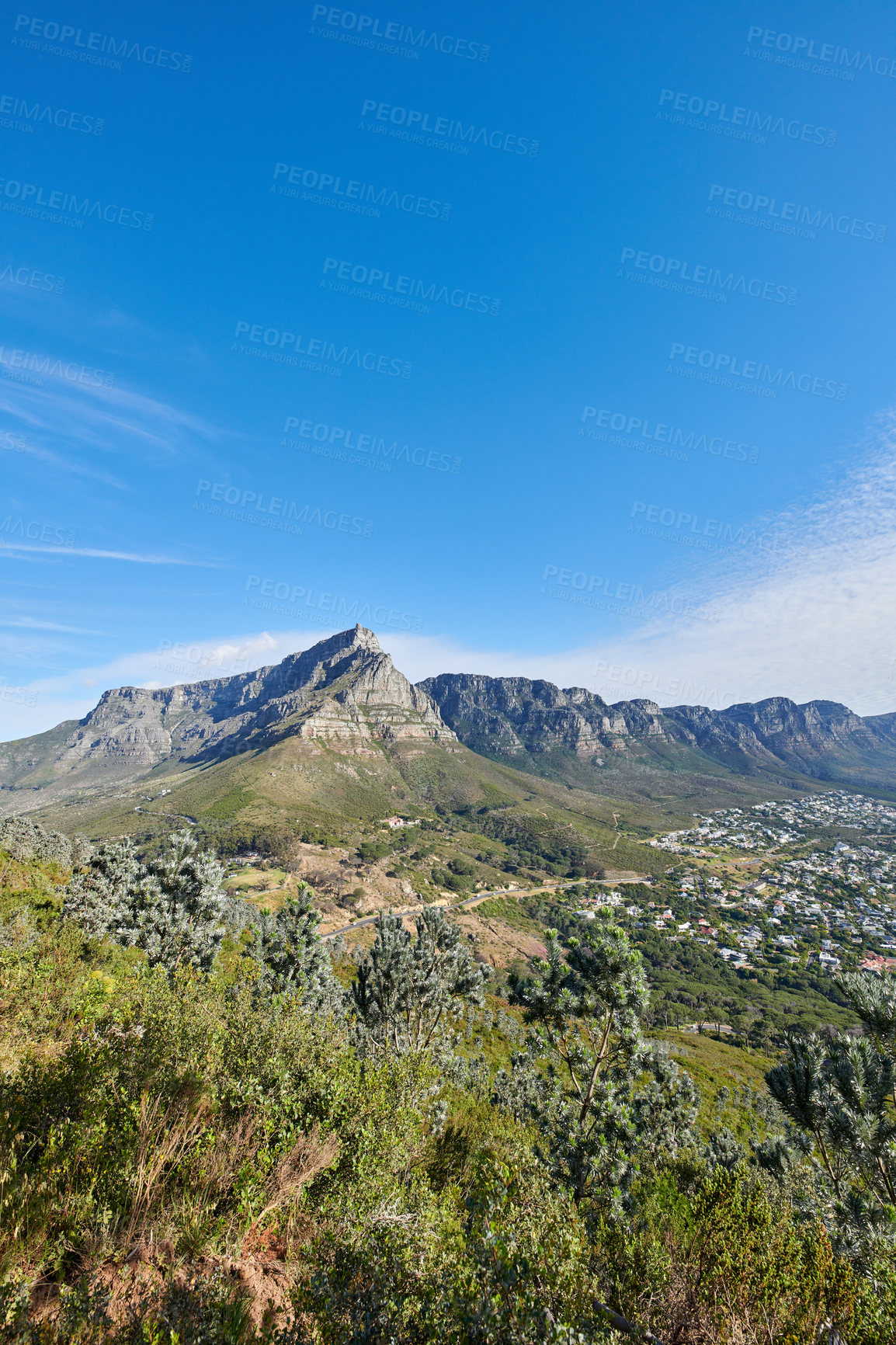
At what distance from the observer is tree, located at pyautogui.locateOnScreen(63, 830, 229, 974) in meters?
24.2

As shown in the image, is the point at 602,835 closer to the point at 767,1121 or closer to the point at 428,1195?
the point at 767,1121

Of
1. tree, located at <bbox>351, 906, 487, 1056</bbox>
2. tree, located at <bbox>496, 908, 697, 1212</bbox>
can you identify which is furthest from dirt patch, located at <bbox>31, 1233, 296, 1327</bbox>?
tree, located at <bbox>351, 906, 487, 1056</bbox>

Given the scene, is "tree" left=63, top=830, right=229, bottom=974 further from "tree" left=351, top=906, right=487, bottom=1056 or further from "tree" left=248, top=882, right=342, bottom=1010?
"tree" left=351, top=906, right=487, bottom=1056

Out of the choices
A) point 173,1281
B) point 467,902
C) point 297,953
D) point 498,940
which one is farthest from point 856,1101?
point 467,902

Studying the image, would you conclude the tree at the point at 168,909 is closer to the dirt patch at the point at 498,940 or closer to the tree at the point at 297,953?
the tree at the point at 297,953

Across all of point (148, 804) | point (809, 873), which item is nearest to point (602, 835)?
point (809, 873)

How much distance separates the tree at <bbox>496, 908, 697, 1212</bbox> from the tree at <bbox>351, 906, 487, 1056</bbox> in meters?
7.84

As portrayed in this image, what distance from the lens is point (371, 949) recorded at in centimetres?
2242

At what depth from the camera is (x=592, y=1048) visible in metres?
14.2

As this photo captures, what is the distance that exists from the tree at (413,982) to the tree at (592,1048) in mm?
7845

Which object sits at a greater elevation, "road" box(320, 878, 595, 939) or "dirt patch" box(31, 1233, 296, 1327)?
"dirt patch" box(31, 1233, 296, 1327)

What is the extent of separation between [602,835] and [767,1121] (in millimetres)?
160102

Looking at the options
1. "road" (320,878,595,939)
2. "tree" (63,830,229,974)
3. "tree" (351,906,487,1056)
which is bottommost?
"road" (320,878,595,939)

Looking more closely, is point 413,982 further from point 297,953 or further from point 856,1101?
point 856,1101
